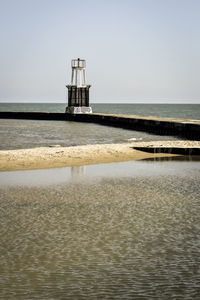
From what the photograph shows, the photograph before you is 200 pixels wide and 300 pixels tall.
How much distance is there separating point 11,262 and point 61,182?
20.1ft

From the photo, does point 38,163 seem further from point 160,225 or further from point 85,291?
point 85,291

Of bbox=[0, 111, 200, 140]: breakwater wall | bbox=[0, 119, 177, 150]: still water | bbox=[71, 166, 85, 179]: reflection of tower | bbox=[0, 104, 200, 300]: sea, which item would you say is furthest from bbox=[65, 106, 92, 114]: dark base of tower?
bbox=[0, 104, 200, 300]: sea

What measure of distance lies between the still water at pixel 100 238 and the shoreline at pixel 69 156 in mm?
3307

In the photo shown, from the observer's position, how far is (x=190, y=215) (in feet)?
27.7

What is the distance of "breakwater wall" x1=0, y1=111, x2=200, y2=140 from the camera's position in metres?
31.1

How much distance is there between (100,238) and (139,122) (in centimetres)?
3491

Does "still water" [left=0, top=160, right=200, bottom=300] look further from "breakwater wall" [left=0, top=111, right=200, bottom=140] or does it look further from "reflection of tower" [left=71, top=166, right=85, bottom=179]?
"breakwater wall" [left=0, top=111, right=200, bottom=140]

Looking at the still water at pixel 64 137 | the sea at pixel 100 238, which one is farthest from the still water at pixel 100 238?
the still water at pixel 64 137

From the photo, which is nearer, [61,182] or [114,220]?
[114,220]

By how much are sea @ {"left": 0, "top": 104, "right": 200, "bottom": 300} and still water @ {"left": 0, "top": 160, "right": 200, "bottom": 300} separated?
1cm

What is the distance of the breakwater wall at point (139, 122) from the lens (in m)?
31.1

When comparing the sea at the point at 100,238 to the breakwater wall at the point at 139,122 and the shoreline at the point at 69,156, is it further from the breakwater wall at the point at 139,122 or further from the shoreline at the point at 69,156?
the breakwater wall at the point at 139,122

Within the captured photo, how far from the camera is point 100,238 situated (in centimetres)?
704

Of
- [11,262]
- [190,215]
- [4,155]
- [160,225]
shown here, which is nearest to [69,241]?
[11,262]
